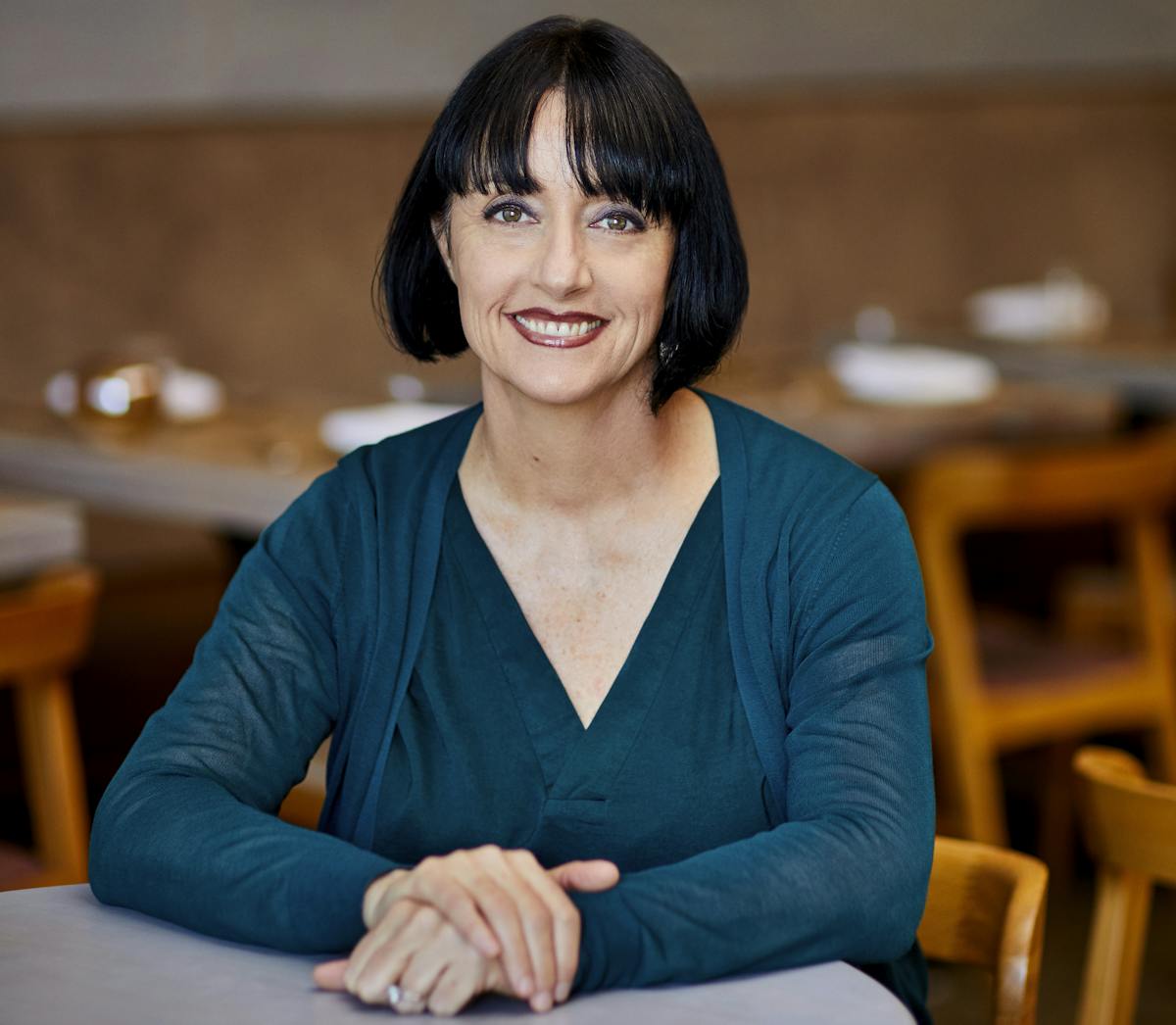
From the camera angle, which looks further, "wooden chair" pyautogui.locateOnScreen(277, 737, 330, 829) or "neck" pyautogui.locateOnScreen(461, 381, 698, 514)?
"wooden chair" pyautogui.locateOnScreen(277, 737, 330, 829)

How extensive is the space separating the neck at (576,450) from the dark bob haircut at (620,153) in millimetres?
37

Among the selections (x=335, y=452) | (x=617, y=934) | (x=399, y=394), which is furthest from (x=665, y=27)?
(x=617, y=934)

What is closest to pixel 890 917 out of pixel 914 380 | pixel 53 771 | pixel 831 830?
pixel 831 830

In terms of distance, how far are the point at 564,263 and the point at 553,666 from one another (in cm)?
35

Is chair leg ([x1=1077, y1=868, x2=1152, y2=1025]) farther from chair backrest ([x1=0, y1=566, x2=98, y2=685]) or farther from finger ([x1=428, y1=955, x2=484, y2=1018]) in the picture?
chair backrest ([x1=0, y1=566, x2=98, y2=685])

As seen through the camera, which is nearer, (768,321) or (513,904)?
(513,904)

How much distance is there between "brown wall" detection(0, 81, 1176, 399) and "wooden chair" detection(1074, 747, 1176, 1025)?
2.60 metres

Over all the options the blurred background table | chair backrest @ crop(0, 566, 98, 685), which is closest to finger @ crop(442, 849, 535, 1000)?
chair backrest @ crop(0, 566, 98, 685)

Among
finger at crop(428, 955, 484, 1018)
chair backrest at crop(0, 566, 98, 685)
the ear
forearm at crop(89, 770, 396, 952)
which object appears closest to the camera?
finger at crop(428, 955, 484, 1018)

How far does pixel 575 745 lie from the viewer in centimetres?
147

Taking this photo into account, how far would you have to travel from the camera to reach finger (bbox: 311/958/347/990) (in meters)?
1.15

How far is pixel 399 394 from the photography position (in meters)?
3.55

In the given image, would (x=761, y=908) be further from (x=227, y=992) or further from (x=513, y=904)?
(x=227, y=992)

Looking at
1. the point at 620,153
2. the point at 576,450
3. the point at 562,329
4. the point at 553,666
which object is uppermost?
the point at 620,153
